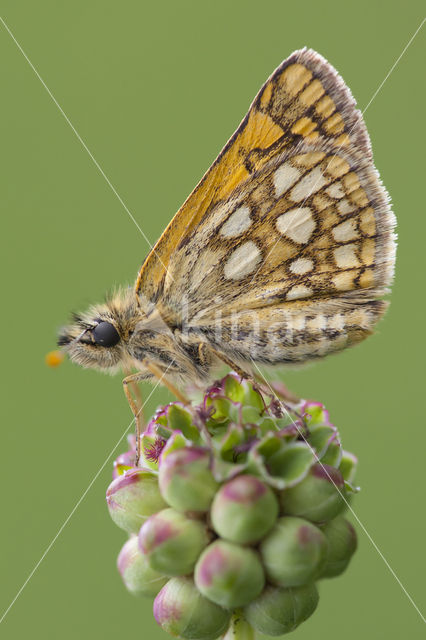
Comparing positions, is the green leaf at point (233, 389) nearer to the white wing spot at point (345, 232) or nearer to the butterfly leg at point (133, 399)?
the butterfly leg at point (133, 399)

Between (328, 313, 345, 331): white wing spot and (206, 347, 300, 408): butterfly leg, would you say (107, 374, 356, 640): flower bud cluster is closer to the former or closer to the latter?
(206, 347, 300, 408): butterfly leg

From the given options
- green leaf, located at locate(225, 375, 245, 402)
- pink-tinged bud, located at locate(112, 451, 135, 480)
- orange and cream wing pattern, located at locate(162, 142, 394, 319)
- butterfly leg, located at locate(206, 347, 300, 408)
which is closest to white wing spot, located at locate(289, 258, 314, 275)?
orange and cream wing pattern, located at locate(162, 142, 394, 319)

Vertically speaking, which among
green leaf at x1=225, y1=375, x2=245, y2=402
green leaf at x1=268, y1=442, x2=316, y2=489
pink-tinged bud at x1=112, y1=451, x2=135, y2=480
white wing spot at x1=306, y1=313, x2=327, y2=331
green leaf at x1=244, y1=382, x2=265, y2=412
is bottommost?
green leaf at x1=268, y1=442, x2=316, y2=489

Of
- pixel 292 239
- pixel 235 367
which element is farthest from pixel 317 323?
pixel 235 367

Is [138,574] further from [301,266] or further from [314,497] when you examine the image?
[301,266]

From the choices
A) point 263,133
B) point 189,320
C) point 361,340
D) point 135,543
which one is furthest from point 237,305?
point 135,543

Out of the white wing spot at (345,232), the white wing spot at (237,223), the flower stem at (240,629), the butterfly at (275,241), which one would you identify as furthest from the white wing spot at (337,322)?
the flower stem at (240,629)
